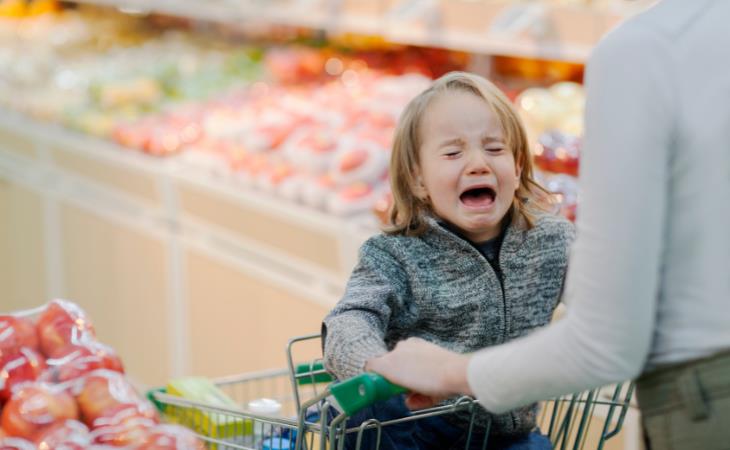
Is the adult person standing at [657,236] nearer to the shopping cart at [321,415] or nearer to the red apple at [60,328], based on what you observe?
the shopping cart at [321,415]

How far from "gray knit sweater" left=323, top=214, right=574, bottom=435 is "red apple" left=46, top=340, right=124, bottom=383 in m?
0.39

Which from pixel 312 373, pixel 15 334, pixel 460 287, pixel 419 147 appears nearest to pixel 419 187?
pixel 419 147

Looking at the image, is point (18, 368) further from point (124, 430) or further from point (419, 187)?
point (419, 187)

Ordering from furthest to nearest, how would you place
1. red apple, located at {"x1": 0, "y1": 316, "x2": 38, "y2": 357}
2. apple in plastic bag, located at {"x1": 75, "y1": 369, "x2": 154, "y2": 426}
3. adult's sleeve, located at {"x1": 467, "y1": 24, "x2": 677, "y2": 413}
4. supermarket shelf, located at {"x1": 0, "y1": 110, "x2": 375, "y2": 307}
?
supermarket shelf, located at {"x1": 0, "y1": 110, "x2": 375, "y2": 307}
red apple, located at {"x1": 0, "y1": 316, "x2": 38, "y2": 357}
apple in plastic bag, located at {"x1": 75, "y1": 369, "x2": 154, "y2": 426}
adult's sleeve, located at {"x1": 467, "y1": 24, "x2": 677, "y2": 413}

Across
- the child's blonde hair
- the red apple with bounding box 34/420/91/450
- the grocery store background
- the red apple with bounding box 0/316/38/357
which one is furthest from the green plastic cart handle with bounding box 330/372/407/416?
the grocery store background

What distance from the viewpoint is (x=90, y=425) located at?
170 cm

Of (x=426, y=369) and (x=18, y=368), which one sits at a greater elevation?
(x=426, y=369)

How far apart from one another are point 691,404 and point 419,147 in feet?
2.45

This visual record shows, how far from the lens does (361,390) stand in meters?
1.45

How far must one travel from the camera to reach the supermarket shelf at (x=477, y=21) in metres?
3.24

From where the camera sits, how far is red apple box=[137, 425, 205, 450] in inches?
63.1

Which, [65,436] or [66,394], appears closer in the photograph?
[65,436]

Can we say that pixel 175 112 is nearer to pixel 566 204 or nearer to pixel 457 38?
pixel 457 38

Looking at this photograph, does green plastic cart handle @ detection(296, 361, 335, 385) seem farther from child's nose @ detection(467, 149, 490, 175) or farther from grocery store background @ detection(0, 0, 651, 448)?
grocery store background @ detection(0, 0, 651, 448)
